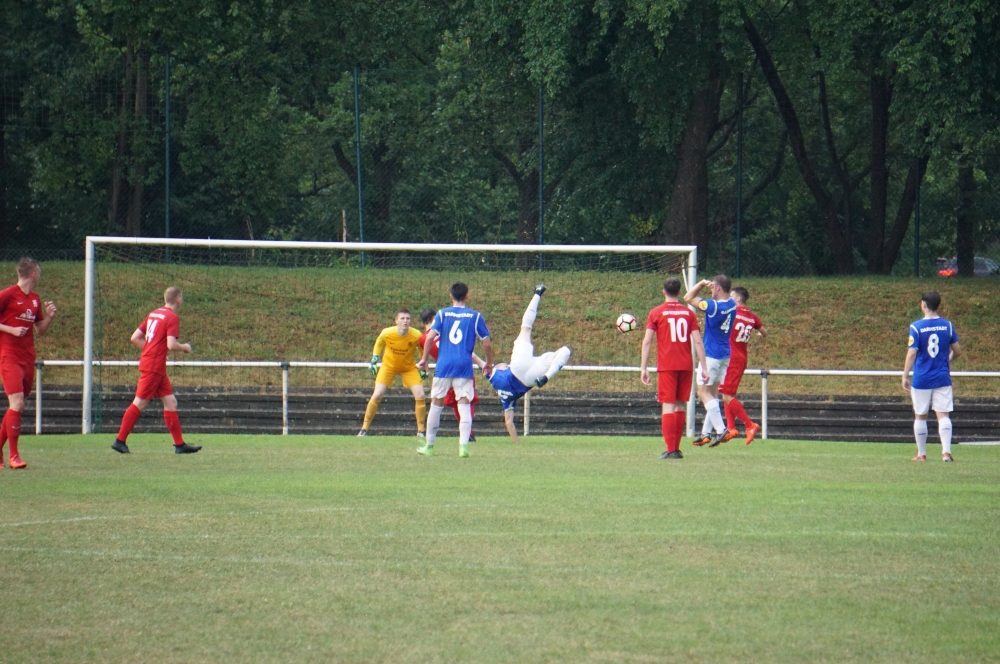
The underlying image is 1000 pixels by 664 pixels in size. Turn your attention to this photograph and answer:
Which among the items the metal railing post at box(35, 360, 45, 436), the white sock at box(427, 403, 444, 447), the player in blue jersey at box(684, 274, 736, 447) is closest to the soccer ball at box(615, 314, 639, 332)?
the player in blue jersey at box(684, 274, 736, 447)

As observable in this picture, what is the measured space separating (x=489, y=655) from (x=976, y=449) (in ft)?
43.2

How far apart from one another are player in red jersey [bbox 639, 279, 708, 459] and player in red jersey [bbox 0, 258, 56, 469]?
630 cm

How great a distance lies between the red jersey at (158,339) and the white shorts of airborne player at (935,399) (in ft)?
27.6

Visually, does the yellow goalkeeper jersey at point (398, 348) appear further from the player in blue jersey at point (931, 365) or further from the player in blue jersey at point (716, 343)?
the player in blue jersey at point (931, 365)

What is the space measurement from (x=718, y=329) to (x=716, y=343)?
0.18 meters

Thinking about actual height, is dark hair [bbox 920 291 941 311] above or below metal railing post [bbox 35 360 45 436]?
above

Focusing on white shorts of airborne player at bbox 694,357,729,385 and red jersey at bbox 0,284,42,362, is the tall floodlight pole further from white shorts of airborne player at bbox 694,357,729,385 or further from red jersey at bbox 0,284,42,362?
red jersey at bbox 0,284,42,362

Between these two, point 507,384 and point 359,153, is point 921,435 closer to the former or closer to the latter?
point 507,384

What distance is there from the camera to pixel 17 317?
11.8 meters

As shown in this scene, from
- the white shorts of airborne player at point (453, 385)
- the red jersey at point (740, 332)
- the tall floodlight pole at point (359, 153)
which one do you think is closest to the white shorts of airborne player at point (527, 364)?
the white shorts of airborne player at point (453, 385)

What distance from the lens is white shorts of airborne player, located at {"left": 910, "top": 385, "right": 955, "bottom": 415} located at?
539 inches

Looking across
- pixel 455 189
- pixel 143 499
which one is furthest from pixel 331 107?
pixel 143 499

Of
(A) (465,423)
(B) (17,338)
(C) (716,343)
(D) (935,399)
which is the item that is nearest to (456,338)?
(A) (465,423)

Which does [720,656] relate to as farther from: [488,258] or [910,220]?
[910,220]
